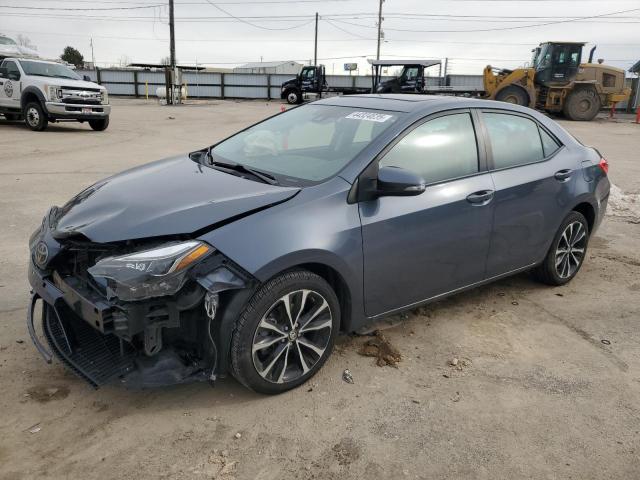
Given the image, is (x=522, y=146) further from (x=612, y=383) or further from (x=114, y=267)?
(x=114, y=267)

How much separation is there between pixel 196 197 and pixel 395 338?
5.43 ft

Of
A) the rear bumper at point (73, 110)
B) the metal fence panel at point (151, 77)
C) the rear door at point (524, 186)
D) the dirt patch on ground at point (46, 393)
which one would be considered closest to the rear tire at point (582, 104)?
the rear bumper at point (73, 110)

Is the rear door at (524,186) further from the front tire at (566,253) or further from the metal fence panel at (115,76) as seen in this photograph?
the metal fence panel at (115,76)

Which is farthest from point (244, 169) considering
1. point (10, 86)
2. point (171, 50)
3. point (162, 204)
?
point (171, 50)

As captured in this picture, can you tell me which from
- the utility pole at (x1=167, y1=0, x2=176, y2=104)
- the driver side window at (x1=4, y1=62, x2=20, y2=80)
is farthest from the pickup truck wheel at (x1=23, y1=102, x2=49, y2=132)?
the utility pole at (x1=167, y1=0, x2=176, y2=104)

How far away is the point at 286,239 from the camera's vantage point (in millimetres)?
2764

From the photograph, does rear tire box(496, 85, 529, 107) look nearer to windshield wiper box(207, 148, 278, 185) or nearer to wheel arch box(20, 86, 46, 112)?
wheel arch box(20, 86, 46, 112)

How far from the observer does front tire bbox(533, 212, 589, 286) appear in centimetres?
446

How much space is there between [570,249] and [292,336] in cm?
287

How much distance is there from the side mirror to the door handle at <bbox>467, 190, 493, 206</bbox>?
0.66 m

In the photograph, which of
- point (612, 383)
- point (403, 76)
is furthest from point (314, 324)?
point (403, 76)

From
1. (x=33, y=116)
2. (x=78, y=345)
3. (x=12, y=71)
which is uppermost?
(x=12, y=71)

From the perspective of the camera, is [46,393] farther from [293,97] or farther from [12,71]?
[293,97]

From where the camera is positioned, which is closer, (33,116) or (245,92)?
(33,116)
